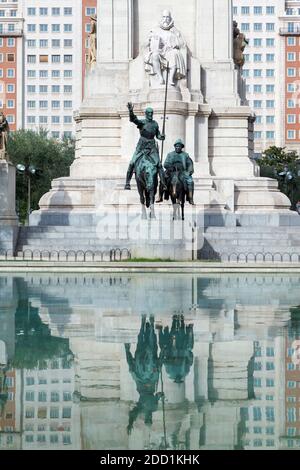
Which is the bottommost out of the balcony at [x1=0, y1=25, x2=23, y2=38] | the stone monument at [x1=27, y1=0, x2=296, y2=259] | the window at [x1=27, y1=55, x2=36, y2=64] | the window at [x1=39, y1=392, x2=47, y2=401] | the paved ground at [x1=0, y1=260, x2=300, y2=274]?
the window at [x1=39, y1=392, x2=47, y2=401]

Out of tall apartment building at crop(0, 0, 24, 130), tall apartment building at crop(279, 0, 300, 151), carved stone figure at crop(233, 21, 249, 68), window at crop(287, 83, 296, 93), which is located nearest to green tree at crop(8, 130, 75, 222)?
carved stone figure at crop(233, 21, 249, 68)

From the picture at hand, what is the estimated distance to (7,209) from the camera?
32.1m

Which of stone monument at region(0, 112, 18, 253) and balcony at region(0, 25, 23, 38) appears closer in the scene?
stone monument at region(0, 112, 18, 253)

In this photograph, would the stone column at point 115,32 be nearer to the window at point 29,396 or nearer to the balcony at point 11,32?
the window at point 29,396

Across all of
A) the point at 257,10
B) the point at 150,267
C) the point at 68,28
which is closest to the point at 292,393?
the point at 150,267

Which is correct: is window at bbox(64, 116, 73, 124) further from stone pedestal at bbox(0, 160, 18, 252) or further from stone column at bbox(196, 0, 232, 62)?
stone pedestal at bbox(0, 160, 18, 252)

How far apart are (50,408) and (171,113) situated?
98.2 ft

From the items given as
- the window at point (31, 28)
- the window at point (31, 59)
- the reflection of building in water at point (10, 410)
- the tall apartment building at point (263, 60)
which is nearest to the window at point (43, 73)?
the window at point (31, 59)

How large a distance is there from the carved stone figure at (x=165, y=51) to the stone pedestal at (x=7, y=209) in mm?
8164

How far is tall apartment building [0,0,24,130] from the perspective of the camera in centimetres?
12788

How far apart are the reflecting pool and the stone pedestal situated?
44.7 feet

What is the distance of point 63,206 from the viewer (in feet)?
123

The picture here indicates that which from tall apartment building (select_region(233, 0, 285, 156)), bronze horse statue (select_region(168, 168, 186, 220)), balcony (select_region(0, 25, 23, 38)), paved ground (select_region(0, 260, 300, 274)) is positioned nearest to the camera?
paved ground (select_region(0, 260, 300, 274))

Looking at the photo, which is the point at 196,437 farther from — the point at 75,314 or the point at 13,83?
the point at 13,83
